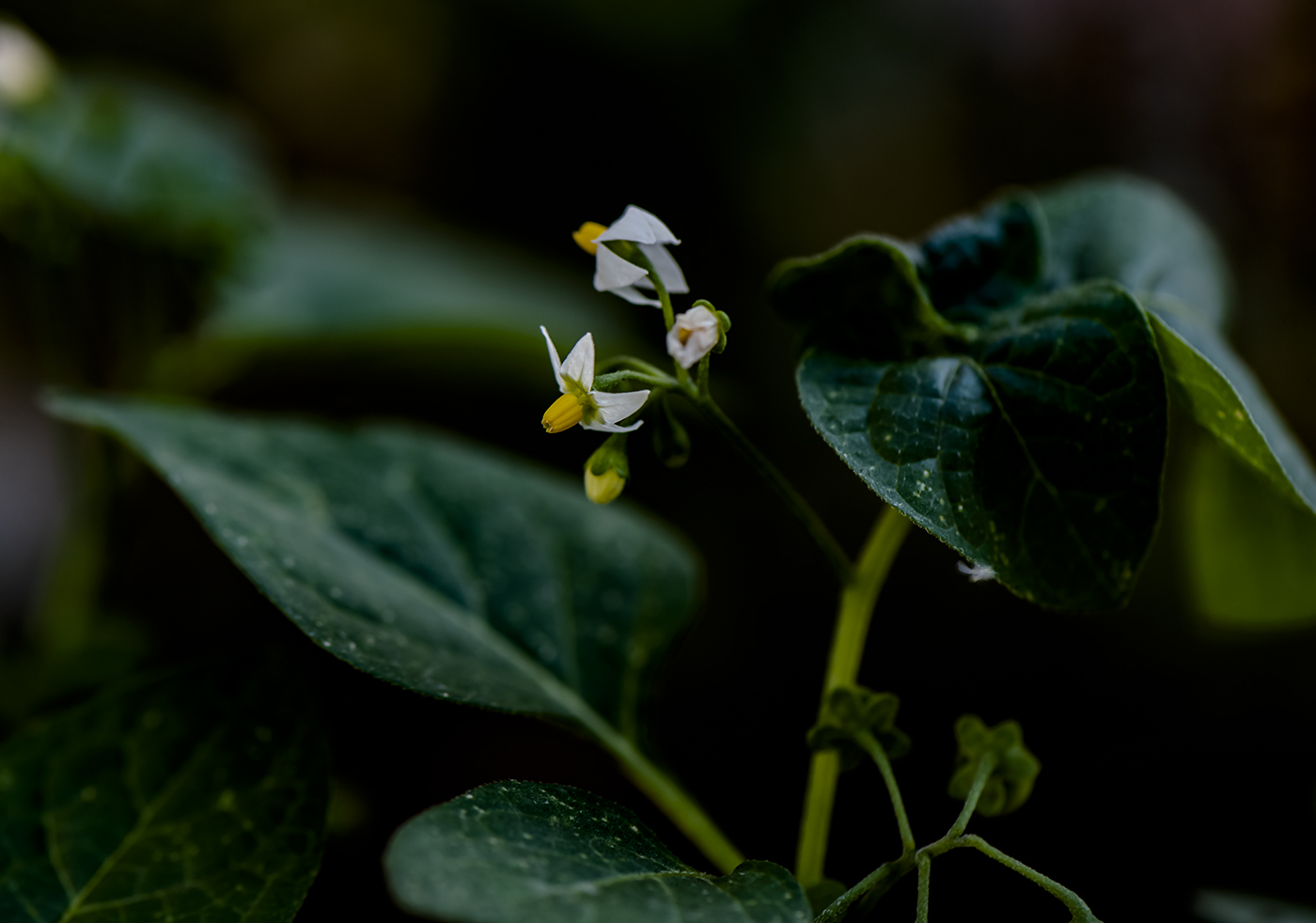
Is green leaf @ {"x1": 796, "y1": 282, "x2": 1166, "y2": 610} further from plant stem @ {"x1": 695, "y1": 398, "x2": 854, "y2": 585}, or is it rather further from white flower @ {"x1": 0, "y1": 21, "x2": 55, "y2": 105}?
white flower @ {"x1": 0, "y1": 21, "x2": 55, "y2": 105}

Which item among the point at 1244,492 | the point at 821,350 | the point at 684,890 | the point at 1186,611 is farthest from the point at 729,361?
the point at 684,890

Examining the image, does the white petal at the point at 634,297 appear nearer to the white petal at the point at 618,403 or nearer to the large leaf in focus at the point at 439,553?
the white petal at the point at 618,403

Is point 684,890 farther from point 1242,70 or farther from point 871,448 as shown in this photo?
point 1242,70

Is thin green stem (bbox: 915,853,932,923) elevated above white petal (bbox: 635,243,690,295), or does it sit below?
below

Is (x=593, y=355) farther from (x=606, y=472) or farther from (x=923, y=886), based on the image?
(x=923, y=886)

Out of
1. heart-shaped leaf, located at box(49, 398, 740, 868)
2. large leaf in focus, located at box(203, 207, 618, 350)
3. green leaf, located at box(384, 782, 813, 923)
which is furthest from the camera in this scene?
large leaf in focus, located at box(203, 207, 618, 350)

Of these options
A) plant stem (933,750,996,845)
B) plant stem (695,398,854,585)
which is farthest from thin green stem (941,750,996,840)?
plant stem (695,398,854,585)

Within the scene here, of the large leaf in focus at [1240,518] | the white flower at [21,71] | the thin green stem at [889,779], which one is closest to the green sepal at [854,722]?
the thin green stem at [889,779]
